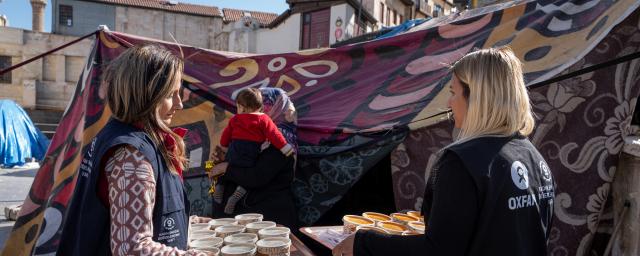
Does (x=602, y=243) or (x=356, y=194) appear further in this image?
(x=356, y=194)

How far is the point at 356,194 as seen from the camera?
3705 millimetres

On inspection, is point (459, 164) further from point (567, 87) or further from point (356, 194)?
point (356, 194)

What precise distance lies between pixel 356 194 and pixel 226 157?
1128 millimetres

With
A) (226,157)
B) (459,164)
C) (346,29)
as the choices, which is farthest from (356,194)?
(346,29)

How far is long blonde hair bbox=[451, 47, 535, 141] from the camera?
4.45 ft

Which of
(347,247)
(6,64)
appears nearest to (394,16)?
(6,64)

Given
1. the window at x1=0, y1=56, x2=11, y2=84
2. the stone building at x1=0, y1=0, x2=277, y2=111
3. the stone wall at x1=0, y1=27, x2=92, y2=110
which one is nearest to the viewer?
the stone wall at x1=0, y1=27, x2=92, y2=110

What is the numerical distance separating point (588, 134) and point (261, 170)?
6.29 ft

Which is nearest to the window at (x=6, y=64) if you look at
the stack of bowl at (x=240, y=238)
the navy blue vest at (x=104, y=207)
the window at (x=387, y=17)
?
the window at (x=387, y=17)

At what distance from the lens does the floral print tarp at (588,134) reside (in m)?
2.42

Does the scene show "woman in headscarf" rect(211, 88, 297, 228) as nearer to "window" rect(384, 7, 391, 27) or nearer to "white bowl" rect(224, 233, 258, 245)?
"white bowl" rect(224, 233, 258, 245)

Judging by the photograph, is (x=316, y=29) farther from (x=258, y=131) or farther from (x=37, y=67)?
(x=258, y=131)

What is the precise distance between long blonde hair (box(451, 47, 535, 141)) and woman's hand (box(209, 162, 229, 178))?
81.4 inches

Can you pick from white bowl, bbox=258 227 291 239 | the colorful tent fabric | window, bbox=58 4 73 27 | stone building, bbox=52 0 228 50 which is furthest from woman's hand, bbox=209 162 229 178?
window, bbox=58 4 73 27
